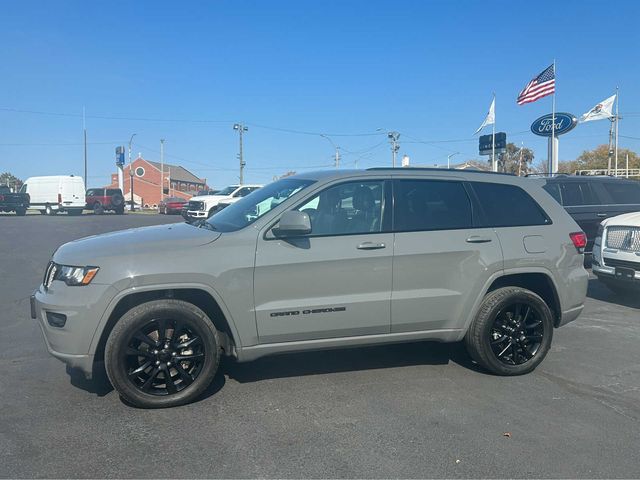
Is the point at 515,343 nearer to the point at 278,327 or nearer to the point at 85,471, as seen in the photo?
the point at 278,327

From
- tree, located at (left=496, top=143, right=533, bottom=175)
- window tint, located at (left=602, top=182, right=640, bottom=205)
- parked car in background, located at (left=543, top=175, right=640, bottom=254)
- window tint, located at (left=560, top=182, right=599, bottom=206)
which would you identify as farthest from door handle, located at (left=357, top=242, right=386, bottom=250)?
tree, located at (left=496, top=143, right=533, bottom=175)

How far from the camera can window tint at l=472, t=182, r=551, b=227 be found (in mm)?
4906

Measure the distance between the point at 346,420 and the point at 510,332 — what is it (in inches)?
74.1

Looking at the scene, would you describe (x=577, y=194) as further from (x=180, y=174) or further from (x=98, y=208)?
(x=180, y=174)

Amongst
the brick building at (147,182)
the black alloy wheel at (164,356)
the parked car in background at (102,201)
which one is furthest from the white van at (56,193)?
the brick building at (147,182)

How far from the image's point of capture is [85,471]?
318cm

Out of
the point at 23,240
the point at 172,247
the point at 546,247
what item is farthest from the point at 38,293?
the point at 23,240

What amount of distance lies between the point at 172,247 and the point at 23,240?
15204 mm

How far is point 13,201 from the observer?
34438 millimetres

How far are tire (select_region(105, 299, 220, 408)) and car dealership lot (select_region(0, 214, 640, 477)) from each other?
0.50ft

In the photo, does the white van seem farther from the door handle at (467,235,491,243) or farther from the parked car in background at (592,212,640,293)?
the door handle at (467,235,491,243)

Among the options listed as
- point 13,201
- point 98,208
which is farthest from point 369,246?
point 98,208

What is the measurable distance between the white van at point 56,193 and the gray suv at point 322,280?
35.7 metres

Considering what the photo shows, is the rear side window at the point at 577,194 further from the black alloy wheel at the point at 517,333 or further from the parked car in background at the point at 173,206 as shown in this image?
the parked car in background at the point at 173,206
